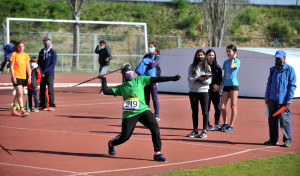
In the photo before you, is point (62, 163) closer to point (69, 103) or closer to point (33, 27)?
point (69, 103)

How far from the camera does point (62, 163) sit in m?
8.47

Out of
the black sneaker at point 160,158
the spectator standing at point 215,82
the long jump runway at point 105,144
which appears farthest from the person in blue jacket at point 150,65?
the black sneaker at point 160,158

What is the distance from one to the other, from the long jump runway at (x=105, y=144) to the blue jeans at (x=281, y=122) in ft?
0.83

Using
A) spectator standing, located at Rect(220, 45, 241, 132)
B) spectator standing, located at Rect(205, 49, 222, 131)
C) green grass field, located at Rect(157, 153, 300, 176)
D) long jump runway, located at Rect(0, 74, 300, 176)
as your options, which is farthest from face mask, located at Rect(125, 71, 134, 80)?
spectator standing, located at Rect(220, 45, 241, 132)

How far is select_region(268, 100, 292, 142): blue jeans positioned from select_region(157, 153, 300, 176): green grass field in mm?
1406

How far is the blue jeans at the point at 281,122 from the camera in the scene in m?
10.1

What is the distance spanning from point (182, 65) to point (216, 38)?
1405 cm

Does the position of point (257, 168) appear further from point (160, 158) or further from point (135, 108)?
point (135, 108)

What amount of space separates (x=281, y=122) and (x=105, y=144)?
3407 millimetres

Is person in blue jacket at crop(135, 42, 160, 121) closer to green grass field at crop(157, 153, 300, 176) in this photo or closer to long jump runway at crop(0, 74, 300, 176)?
long jump runway at crop(0, 74, 300, 176)

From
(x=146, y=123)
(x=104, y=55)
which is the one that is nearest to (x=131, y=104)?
(x=146, y=123)

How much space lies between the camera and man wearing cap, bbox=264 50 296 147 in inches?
398

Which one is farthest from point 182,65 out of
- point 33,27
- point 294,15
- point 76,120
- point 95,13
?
point 294,15

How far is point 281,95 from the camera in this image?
33.1ft
